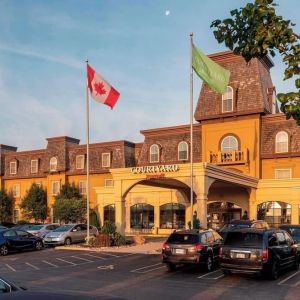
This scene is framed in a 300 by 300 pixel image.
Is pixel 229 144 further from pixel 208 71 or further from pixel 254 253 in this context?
pixel 254 253

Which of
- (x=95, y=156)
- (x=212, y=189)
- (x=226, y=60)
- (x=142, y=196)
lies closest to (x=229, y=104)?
(x=226, y=60)

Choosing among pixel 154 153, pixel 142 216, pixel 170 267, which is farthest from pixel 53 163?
pixel 170 267

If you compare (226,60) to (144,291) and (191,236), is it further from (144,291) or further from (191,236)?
(144,291)

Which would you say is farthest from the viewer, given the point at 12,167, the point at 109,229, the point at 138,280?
the point at 12,167

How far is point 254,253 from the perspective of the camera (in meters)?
15.2

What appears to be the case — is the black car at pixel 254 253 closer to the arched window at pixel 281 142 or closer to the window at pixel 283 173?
the window at pixel 283 173

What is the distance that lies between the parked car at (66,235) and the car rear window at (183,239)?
14650 millimetres

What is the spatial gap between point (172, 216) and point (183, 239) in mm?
23793

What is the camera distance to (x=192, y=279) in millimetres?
15844

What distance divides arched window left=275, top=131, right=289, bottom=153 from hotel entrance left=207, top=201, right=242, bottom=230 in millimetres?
5665

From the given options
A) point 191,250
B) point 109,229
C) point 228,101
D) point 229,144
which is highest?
point 228,101

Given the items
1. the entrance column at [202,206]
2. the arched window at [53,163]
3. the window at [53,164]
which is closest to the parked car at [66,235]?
the entrance column at [202,206]

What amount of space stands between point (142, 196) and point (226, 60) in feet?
45.9

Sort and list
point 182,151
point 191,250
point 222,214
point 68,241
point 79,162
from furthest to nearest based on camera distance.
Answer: point 79,162 → point 182,151 → point 222,214 → point 68,241 → point 191,250
